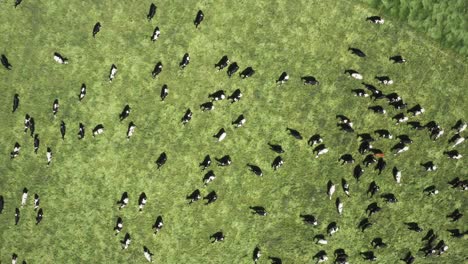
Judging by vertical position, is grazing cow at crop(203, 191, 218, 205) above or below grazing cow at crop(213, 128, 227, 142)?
below

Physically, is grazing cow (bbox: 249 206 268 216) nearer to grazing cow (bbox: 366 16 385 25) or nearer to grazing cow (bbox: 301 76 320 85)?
grazing cow (bbox: 301 76 320 85)

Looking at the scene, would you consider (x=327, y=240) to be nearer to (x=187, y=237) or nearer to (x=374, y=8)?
(x=187, y=237)

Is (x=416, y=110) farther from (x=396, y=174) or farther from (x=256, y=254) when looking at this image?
(x=256, y=254)

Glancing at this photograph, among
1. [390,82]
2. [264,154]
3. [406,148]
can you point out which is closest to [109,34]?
[264,154]

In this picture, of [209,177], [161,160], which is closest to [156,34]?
[161,160]

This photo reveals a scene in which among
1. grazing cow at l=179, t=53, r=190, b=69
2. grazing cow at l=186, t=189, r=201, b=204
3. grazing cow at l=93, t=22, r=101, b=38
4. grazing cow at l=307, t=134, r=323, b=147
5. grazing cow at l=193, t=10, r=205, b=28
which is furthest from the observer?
grazing cow at l=186, t=189, r=201, b=204

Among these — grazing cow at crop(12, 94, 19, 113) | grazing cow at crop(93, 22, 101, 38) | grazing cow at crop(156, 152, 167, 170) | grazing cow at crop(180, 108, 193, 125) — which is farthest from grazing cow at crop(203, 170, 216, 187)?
grazing cow at crop(12, 94, 19, 113)

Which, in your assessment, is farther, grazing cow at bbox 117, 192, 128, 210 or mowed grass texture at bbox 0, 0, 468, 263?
grazing cow at bbox 117, 192, 128, 210
